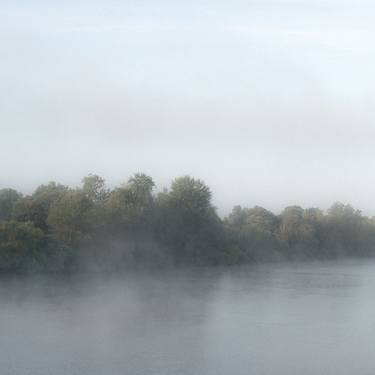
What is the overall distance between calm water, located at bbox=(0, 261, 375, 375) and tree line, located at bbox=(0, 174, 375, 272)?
8.59 ft

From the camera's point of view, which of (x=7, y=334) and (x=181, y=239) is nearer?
(x=7, y=334)

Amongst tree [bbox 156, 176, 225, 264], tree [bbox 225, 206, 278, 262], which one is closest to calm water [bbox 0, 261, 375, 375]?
tree [bbox 156, 176, 225, 264]

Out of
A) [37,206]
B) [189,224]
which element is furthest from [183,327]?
[189,224]

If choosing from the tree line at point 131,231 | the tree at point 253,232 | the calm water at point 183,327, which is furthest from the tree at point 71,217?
the tree at point 253,232

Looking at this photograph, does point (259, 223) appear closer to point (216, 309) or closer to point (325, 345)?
point (216, 309)

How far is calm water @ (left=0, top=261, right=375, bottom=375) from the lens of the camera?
48.3ft

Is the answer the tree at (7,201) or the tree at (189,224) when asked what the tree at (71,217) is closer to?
the tree at (7,201)

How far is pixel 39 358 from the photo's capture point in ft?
49.0

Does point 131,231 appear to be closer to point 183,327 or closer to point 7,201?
point 7,201

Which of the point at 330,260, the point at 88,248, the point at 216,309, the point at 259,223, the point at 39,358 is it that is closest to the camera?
the point at 39,358

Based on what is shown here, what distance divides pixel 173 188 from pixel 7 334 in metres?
26.5

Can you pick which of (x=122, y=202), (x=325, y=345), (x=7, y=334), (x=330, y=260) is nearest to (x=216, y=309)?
(x=325, y=345)

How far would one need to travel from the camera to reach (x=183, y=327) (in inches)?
754

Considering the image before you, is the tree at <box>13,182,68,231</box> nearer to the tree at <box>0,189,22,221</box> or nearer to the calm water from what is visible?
the tree at <box>0,189,22,221</box>
